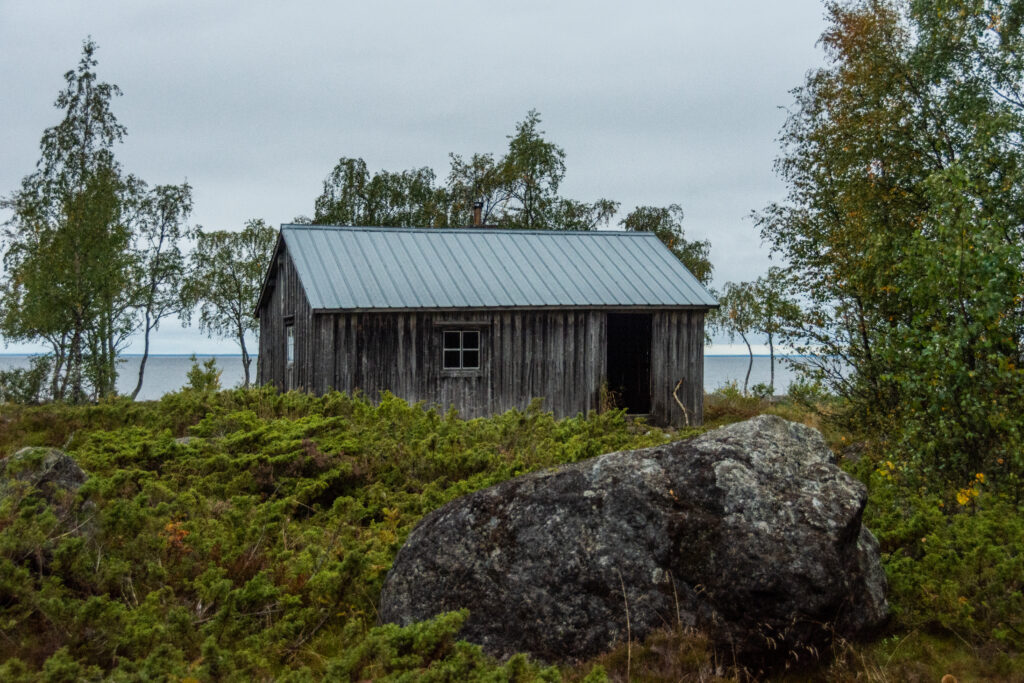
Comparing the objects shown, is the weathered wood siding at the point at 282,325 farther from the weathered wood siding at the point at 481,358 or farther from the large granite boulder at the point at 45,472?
the large granite boulder at the point at 45,472

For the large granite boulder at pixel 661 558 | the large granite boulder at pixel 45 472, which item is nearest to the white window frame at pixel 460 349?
the large granite boulder at pixel 45 472

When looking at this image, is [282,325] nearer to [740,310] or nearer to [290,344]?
[290,344]

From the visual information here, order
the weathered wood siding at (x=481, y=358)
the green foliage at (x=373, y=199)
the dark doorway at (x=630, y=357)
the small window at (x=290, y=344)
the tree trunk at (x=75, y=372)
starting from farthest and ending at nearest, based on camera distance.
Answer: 1. the green foliage at (x=373, y=199)
2. the tree trunk at (x=75, y=372)
3. the dark doorway at (x=630, y=357)
4. the small window at (x=290, y=344)
5. the weathered wood siding at (x=481, y=358)

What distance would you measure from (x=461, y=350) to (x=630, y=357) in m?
5.71

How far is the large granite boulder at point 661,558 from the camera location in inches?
177

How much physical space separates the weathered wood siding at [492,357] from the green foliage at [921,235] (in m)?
3.45

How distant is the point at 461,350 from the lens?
17.3 metres

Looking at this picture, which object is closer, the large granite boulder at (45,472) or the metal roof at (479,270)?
the large granite boulder at (45,472)

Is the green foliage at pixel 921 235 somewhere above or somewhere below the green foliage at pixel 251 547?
above

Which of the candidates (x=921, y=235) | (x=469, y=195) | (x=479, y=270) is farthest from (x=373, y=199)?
(x=921, y=235)

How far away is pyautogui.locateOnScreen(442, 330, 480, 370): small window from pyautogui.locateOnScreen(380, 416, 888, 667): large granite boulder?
12178 mm

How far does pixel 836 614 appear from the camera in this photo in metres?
4.60

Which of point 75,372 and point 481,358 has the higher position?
point 481,358

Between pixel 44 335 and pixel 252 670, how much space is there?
24.8 m
